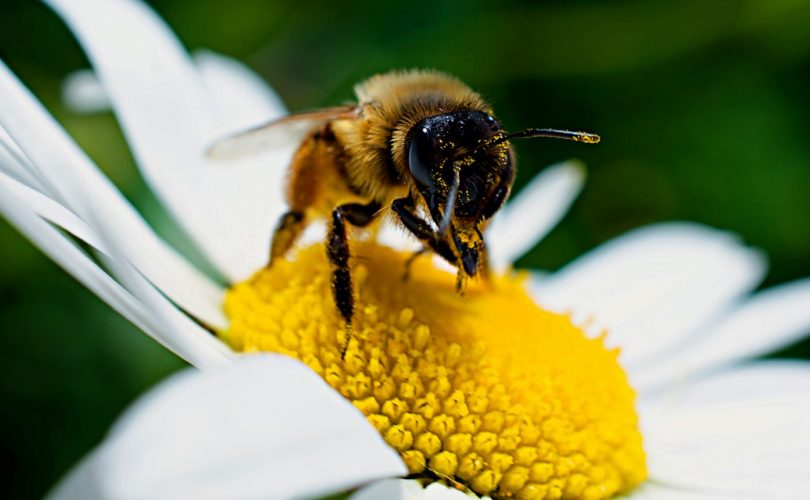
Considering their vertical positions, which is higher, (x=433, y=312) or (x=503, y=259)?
(x=503, y=259)

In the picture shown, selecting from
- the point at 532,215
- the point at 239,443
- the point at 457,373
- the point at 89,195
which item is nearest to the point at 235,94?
the point at 532,215

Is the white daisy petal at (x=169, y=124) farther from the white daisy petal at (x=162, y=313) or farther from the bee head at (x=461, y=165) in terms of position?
the bee head at (x=461, y=165)

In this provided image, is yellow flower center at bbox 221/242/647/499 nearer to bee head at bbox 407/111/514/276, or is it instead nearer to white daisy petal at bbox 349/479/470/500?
white daisy petal at bbox 349/479/470/500

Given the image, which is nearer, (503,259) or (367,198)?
(367,198)

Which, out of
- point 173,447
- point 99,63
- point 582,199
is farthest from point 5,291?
point 582,199

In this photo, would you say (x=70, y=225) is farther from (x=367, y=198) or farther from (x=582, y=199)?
(x=582, y=199)

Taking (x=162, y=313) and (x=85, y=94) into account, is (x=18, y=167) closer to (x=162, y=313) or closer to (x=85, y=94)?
(x=162, y=313)

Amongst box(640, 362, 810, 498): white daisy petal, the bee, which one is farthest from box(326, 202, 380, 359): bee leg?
box(640, 362, 810, 498): white daisy petal
